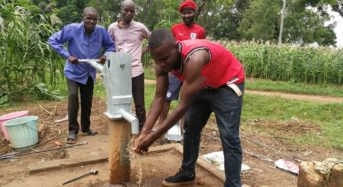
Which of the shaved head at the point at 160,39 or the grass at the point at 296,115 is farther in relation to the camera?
the grass at the point at 296,115

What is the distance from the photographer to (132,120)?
2484mm

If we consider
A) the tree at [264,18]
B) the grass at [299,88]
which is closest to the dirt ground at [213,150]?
the grass at [299,88]

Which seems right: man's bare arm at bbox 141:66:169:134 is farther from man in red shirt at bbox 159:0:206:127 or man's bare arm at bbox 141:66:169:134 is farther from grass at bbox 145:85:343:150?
grass at bbox 145:85:343:150

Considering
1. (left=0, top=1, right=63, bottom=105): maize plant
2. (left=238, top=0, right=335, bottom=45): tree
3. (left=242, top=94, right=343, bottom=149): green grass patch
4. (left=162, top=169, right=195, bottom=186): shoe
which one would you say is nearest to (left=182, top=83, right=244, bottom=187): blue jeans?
(left=162, top=169, right=195, bottom=186): shoe

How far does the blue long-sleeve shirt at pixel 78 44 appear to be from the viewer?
13.3 ft

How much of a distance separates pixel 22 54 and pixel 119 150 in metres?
4.33

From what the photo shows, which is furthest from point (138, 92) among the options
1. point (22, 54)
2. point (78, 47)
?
point (22, 54)

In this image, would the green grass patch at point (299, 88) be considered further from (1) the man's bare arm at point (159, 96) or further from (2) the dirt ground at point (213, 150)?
(1) the man's bare arm at point (159, 96)

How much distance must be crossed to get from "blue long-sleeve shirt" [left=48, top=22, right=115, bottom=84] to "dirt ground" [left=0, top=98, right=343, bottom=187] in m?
0.78

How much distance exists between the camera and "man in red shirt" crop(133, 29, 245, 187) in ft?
7.60

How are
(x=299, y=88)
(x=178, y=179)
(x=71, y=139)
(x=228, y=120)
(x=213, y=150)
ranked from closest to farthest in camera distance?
(x=228, y=120) < (x=178, y=179) < (x=213, y=150) < (x=71, y=139) < (x=299, y=88)

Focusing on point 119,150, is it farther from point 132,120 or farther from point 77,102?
point 77,102

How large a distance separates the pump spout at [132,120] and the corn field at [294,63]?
893 cm

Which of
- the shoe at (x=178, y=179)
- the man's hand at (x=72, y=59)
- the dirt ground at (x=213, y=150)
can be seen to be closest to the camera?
the shoe at (x=178, y=179)
